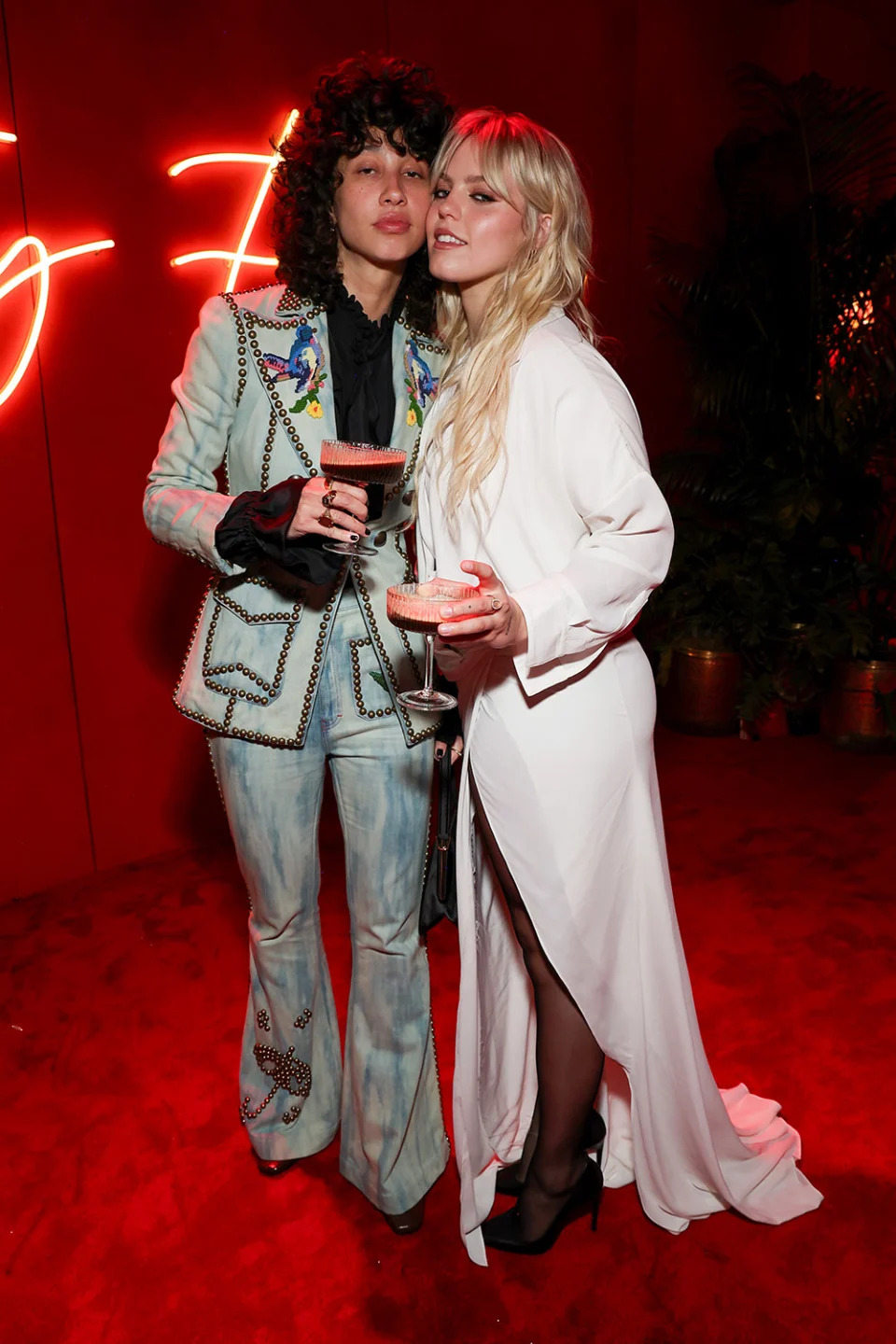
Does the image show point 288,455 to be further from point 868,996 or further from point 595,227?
point 595,227

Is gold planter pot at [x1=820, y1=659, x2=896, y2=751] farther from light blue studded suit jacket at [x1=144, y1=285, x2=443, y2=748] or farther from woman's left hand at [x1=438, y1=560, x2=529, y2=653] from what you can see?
woman's left hand at [x1=438, y1=560, x2=529, y2=653]

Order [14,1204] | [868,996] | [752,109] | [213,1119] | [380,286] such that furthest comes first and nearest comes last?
[752,109]
[868,996]
[213,1119]
[14,1204]
[380,286]

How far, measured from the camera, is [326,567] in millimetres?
1826

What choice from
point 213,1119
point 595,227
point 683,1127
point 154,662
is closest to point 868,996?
point 683,1127

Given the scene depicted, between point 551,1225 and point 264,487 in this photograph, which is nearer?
point 264,487

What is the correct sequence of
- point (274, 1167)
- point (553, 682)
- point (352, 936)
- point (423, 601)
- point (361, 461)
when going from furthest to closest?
point (274, 1167)
point (352, 936)
point (553, 682)
point (361, 461)
point (423, 601)

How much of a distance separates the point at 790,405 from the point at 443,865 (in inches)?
146

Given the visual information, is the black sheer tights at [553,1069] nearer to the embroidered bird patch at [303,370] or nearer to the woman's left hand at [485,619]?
the woman's left hand at [485,619]

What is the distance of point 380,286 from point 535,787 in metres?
0.98

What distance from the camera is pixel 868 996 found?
2.95 m

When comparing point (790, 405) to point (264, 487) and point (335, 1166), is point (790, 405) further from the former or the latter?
point (335, 1166)

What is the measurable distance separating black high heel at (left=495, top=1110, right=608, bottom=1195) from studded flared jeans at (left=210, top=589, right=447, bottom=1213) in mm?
131

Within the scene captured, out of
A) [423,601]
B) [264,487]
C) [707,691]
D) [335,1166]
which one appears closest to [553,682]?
[423,601]

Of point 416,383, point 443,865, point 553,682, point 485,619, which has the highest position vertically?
point 416,383
